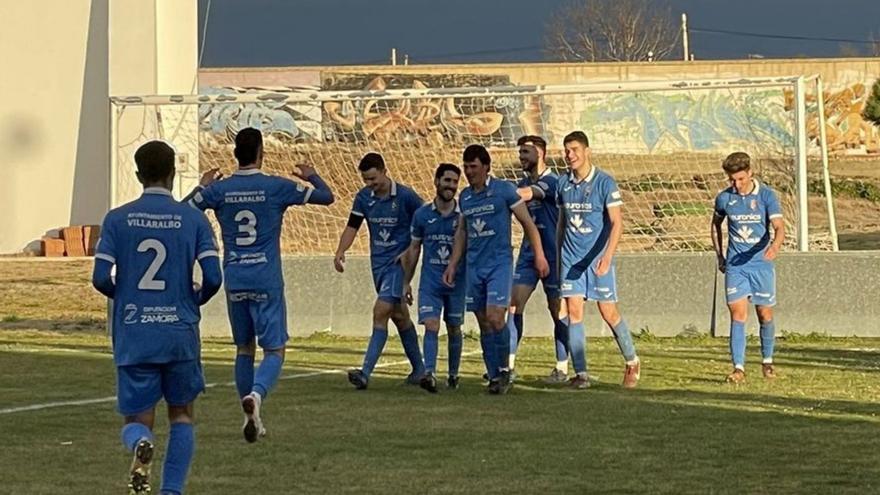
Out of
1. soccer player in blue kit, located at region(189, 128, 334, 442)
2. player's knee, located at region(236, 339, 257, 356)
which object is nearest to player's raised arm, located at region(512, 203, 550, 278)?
soccer player in blue kit, located at region(189, 128, 334, 442)

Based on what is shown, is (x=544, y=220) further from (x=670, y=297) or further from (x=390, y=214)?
(x=670, y=297)

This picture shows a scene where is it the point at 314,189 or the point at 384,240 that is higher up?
the point at 314,189

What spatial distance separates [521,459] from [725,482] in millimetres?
1476

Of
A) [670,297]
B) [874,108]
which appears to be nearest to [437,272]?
[670,297]

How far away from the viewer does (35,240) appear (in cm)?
3919

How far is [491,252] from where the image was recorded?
1456cm

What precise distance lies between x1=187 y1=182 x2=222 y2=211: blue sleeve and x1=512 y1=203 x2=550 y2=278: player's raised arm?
10.7 feet

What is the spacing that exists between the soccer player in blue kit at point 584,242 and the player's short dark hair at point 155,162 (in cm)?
662

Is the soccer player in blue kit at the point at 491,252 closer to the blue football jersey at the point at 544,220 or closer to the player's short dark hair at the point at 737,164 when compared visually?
the blue football jersey at the point at 544,220

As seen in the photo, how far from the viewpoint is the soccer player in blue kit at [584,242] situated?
579 inches

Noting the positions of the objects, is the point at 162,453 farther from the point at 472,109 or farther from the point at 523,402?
the point at 472,109

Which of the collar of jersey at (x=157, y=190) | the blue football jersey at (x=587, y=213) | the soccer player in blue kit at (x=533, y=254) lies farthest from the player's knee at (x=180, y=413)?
the soccer player in blue kit at (x=533, y=254)

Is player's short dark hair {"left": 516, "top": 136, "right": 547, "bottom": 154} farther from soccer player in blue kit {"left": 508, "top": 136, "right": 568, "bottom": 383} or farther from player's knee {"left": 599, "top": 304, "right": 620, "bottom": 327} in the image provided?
player's knee {"left": 599, "top": 304, "right": 620, "bottom": 327}

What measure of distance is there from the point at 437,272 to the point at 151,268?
6.64 metres
